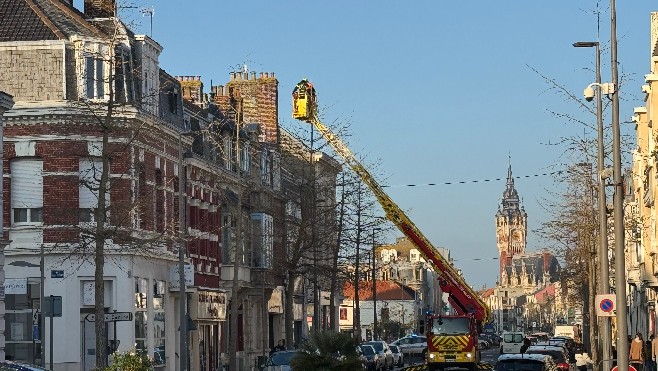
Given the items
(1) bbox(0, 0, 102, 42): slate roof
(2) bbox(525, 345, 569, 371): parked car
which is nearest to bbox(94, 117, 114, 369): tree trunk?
(2) bbox(525, 345, 569, 371): parked car

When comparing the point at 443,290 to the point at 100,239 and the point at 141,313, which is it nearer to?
the point at 141,313

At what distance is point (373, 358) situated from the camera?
216 feet

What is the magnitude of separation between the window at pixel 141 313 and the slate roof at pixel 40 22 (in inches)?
365

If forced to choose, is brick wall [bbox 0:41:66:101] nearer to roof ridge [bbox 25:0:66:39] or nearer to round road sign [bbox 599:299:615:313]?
roof ridge [bbox 25:0:66:39]

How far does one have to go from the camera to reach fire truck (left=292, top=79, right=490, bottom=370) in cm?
5722

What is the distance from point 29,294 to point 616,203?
26640 millimetres

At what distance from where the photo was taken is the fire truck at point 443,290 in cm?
5722

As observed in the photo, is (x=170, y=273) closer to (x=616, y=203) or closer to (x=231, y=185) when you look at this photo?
(x=231, y=185)

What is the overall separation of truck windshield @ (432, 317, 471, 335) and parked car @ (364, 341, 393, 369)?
11.4m

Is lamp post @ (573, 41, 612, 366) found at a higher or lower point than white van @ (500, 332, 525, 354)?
higher

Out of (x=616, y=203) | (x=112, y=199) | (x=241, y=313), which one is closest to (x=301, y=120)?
(x=241, y=313)

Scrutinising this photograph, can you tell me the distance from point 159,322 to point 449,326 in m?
11.8

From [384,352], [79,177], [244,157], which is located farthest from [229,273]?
[79,177]

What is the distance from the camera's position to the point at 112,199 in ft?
164
